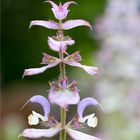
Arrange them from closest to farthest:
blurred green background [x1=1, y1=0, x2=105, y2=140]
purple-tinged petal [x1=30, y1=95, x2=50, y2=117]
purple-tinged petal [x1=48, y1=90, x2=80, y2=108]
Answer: purple-tinged petal [x1=48, y1=90, x2=80, y2=108]
purple-tinged petal [x1=30, y1=95, x2=50, y2=117]
blurred green background [x1=1, y1=0, x2=105, y2=140]

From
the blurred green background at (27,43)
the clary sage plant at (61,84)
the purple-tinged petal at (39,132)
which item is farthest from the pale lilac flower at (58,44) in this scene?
the blurred green background at (27,43)

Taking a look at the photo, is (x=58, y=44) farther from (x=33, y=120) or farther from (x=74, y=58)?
(x=33, y=120)

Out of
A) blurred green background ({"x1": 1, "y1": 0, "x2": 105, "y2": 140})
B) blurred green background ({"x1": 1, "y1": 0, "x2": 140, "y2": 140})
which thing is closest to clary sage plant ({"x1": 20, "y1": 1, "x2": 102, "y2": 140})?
blurred green background ({"x1": 1, "y1": 0, "x2": 140, "y2": 140})

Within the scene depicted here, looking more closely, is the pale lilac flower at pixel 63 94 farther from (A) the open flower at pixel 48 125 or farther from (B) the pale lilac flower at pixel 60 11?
(B) the pale lilac flower at pixel 60 11

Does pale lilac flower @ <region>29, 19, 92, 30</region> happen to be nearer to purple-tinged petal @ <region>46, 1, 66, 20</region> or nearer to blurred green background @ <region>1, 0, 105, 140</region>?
purple-tinged petal @ <region>46, 1, 66, 20</region>

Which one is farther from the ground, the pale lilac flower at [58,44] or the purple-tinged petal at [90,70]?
the pale lilac flower at [58,44]

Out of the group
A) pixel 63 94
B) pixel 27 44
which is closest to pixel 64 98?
pixel 63 94

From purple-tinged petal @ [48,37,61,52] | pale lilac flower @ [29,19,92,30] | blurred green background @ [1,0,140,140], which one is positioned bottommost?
blurred green background @ [1,0,140,140]

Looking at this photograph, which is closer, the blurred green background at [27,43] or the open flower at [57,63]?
the open flower at [57,63]
